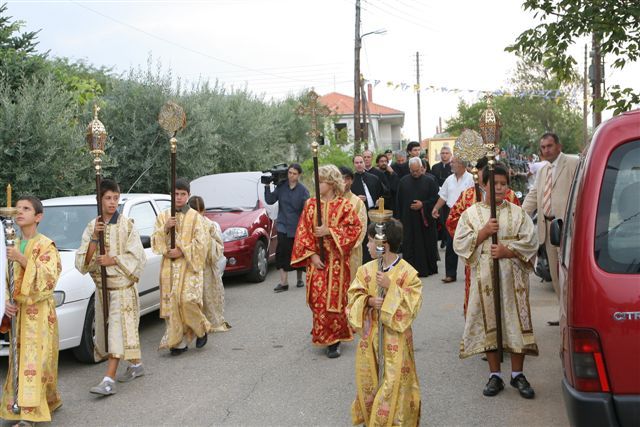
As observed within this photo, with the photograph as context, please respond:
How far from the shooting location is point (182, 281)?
26.3ft

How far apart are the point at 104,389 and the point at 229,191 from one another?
285 inches

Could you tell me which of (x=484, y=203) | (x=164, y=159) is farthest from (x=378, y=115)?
(x=484, y=203)

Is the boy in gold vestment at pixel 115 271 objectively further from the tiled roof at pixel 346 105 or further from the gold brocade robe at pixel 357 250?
the tiled roof at pixel 346 105

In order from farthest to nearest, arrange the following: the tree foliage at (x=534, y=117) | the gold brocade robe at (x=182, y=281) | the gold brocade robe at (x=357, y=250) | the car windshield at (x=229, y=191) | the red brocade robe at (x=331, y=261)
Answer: the tree foliage at (x=534, y=117), the car windshield at (x=229, y=191), the gold brocade robe at (x=357, y=250), the gold brocade robe at (x=182, y=281), the red brocade robe at (x=331, y=261)

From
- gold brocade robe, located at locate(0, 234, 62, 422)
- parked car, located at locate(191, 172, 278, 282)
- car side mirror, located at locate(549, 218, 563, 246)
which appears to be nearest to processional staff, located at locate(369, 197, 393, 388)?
car side mirror, located at locate(549, 218, 563, 246)

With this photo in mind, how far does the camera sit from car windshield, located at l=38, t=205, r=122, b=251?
8.46 m

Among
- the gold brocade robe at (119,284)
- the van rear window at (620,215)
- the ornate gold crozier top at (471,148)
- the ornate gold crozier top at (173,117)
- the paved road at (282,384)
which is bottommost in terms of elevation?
the paved road at (282,384)

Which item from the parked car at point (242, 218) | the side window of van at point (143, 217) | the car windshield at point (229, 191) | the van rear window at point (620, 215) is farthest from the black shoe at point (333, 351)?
the car windshield at point (229, 191)

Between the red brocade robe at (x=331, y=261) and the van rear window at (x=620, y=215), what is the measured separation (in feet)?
13.9

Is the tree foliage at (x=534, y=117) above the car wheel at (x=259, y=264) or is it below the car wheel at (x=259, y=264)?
above

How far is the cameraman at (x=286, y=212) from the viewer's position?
11531mm

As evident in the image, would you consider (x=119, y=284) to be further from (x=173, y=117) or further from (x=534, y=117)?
(x=534, y=117)

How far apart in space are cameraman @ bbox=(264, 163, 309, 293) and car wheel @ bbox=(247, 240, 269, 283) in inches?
29.7

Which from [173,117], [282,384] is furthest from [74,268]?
[282,384]
